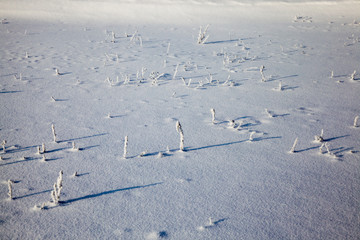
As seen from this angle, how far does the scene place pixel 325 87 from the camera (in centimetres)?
502

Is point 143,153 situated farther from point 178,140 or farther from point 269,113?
point 269,113

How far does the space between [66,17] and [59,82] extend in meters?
8.38

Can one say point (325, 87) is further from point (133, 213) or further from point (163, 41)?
point (163, 41)

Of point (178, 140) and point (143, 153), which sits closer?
point (143, 153)

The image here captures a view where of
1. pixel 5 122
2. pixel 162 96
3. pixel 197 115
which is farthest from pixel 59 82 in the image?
pixel 197 115

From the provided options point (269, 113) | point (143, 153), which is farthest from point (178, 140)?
point (269, 113)

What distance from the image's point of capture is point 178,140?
330 centimetres

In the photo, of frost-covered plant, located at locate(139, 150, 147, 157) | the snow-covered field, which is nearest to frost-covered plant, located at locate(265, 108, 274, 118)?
the snow-covered field

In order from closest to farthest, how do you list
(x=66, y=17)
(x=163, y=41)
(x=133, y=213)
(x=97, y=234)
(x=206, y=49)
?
(x=97, y=234), (x=133, y=213), (x=206, y=49), (x=163, y=41), (x=66, y=17)

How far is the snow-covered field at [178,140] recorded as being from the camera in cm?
216

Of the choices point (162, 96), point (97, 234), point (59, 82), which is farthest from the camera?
point (59, 82)

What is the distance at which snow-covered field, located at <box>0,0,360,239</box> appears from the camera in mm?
2162

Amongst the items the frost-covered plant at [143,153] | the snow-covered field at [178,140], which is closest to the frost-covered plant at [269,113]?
the snow-covered field at [178,140]

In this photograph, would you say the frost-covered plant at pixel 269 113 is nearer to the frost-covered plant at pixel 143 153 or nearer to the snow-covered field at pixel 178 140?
the snow-covered field at pixel 178 140
